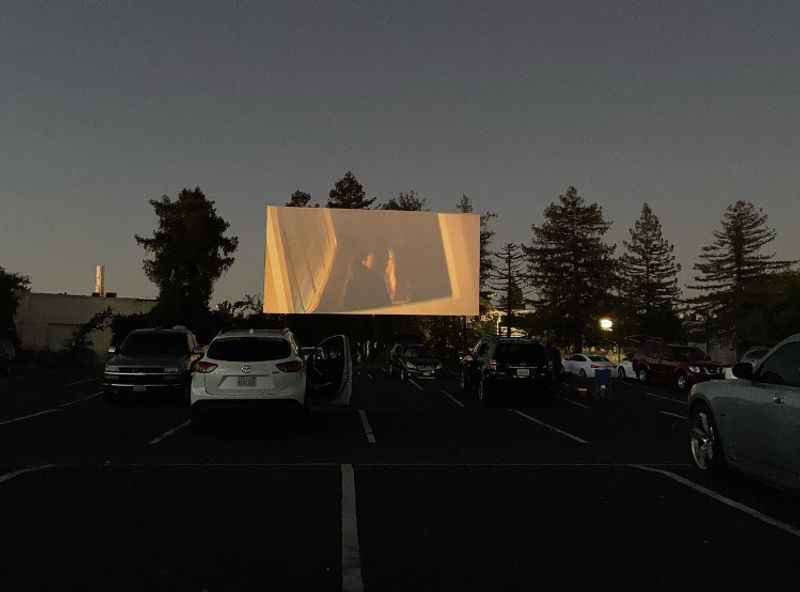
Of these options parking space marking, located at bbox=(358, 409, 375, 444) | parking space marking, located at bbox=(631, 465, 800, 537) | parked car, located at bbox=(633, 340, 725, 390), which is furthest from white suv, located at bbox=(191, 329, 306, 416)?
parked car, located at bbox=(633, 340, 725, 390)

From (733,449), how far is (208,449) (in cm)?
691

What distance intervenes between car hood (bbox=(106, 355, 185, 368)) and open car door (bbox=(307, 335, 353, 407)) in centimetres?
420

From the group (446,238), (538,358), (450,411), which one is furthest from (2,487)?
(446,238)

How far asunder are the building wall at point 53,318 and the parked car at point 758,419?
5653cm

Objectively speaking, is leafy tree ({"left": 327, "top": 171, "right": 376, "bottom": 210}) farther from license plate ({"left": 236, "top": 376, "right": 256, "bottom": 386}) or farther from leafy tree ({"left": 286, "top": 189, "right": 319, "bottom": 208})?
license plate ({"left": 236, "top": 376, "right": 256, "bottom": 386})

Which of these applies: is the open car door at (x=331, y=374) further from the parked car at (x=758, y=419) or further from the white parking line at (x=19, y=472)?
the parked car at (x=758, y=419)

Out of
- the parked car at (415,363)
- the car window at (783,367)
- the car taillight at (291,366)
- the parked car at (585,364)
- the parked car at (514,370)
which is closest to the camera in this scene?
the car window at (783,367)

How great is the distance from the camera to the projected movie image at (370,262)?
39.9 m

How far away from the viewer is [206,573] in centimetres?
488

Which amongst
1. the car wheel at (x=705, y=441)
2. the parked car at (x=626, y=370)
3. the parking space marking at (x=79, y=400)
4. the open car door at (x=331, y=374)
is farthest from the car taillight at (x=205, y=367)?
the parked car at (x=626, y=370)

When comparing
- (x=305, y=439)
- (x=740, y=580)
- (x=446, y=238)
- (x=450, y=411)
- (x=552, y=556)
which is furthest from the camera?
(x=446, y=238)

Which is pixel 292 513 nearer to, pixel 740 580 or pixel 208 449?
pixel 740 580

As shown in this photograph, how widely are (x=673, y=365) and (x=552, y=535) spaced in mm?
24772

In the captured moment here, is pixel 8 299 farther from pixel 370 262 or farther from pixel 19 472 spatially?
pixel 19 472
